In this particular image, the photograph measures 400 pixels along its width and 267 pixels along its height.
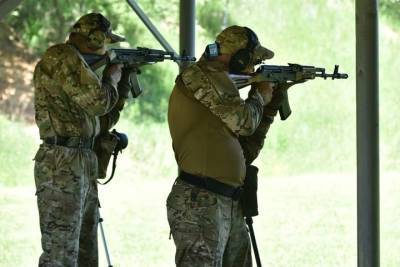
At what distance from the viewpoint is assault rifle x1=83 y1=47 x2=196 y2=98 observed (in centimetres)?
434

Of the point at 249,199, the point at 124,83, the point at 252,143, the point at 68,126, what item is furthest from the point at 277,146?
the point at 249,199

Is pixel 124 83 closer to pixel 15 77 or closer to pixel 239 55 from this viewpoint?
pixel 239 55

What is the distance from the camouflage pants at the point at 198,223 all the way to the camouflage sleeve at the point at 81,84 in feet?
2.10

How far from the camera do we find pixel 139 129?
1245 cm

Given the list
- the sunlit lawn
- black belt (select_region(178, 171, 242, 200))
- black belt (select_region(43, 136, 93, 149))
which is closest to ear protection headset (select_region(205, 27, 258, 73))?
black belt (select_region(178, 171, 242, 200))

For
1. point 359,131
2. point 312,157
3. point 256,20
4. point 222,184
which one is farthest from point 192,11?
point 256,20

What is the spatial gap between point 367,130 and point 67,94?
5.33 ft

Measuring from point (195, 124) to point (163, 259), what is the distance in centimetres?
427

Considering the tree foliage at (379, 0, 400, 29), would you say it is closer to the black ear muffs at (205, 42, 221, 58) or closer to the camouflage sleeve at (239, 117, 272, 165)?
the camouflage sleeve at (239, 117, 272, 165)

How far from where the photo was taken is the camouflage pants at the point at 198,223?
372 centimetres

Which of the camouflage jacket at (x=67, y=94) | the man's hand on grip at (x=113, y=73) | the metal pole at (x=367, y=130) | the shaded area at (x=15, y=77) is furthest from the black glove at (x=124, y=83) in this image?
the shaded area at (x=15, y=77)

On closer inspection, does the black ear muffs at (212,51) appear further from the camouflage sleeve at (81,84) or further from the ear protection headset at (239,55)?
the camouflage sleeve at (81,84)

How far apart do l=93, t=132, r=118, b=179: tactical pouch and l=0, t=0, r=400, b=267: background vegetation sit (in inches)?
137

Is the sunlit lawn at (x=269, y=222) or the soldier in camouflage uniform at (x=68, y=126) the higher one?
the soldier in camouflage uniform at (x=68, y=126)
